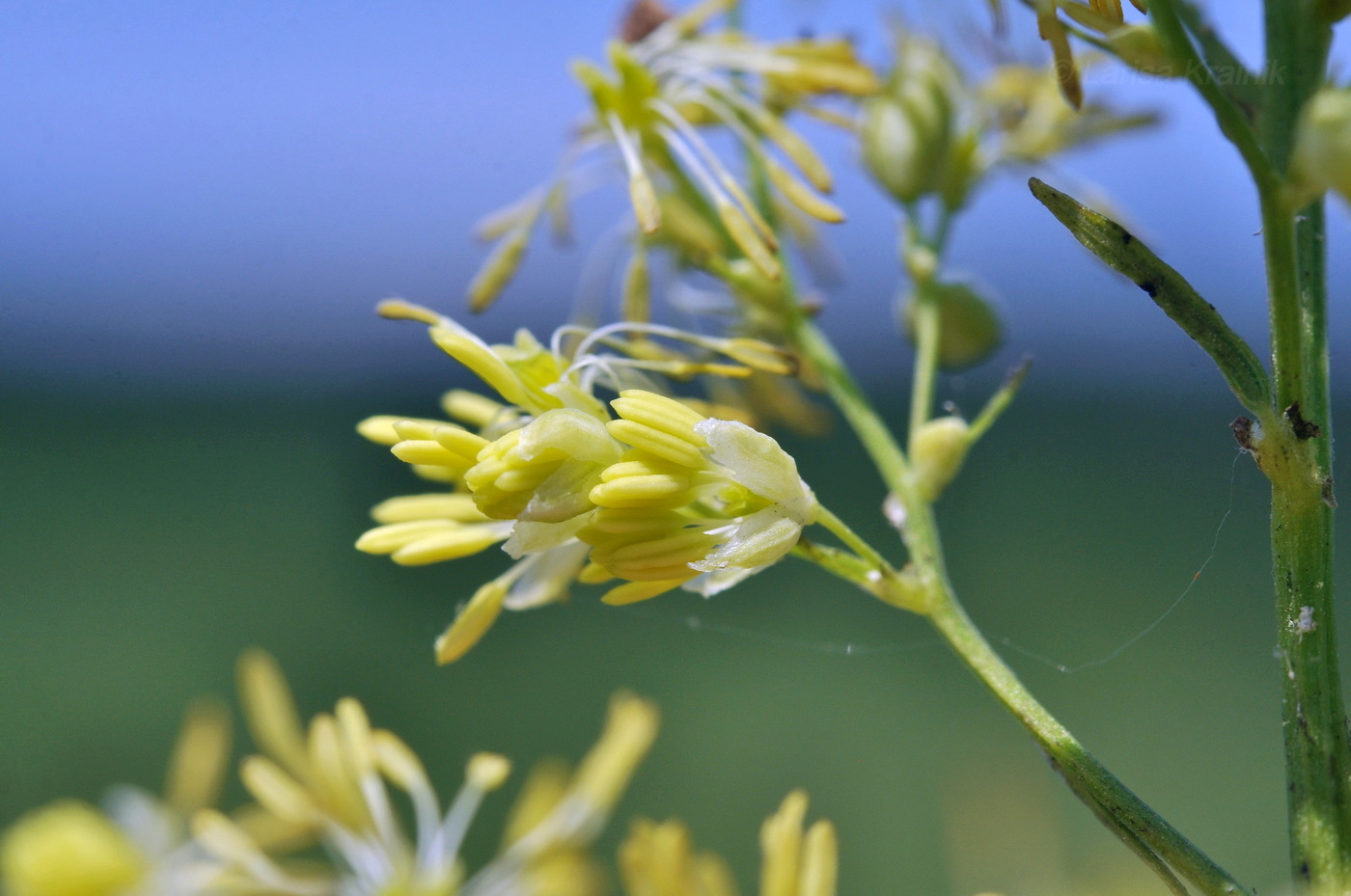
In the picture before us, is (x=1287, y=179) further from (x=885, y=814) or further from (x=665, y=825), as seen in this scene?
(x=885, y=814)

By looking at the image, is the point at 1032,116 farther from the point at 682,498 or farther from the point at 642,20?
the point at 682,498

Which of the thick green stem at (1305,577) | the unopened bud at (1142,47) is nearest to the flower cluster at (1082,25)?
the unopened bud at (1142,47)

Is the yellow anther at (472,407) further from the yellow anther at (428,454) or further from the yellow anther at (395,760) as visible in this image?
the yellow anther at (395,760)

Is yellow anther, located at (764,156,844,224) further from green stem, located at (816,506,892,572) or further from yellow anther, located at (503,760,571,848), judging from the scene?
yellow anther, located at (503,760,571,848)

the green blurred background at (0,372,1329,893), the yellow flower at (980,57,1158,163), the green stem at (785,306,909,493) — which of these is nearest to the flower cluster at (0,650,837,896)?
the green stem at (785,306,909,493)

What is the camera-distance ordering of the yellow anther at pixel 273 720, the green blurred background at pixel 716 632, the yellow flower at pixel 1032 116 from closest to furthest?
the yellow anther at pixel 273 720
the yellow flower at pixel 1032 116
the green blurred background at pixel 716 632

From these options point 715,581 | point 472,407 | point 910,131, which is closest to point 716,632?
point 910,131
